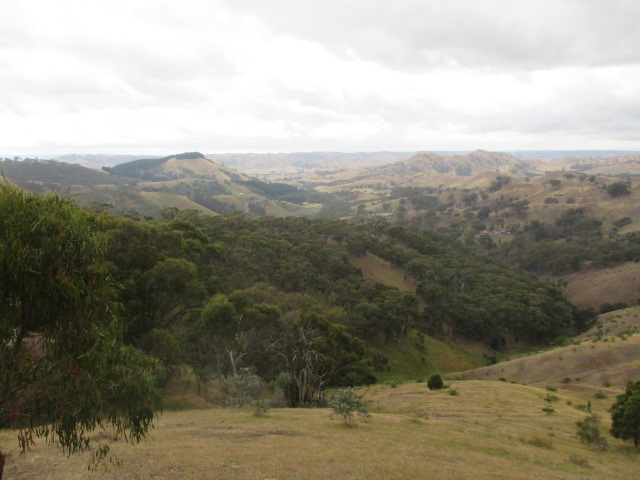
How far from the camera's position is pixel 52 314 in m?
7.45

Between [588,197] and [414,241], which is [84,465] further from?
[588,197]

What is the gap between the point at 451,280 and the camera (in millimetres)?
76312

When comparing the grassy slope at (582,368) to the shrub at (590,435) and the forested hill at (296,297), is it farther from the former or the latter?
the shrub at (590,435)

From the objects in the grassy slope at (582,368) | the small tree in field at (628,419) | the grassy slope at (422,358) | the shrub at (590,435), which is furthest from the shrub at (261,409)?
the grassy slope at (422,358)

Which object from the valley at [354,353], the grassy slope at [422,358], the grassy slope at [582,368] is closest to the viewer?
the valley at [354,353]

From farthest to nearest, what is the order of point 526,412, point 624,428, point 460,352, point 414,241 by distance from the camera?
point 414,241 → point 460,352 → point 526,412 → point 624,428

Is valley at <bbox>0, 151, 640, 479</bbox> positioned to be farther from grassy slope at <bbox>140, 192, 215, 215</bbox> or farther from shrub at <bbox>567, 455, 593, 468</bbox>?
grassy slope at <bbox>140, 192, 215, 215</bbox>

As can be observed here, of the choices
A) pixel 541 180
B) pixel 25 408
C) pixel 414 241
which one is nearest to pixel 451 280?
pixel 414 241

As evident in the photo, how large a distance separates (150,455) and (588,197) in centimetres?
18940

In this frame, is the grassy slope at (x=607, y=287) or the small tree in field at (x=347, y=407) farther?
the grassy slope at (x=607, y=287)

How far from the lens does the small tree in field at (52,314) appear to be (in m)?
6.95

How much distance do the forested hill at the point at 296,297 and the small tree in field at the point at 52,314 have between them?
52.9ft

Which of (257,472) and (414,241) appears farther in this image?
(414,241)

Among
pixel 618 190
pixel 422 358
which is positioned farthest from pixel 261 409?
pixel 618 190
